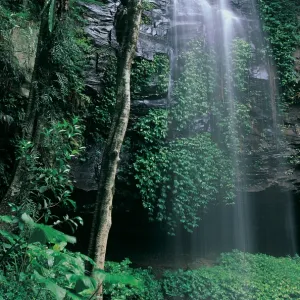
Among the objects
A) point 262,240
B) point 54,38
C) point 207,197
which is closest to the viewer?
point 54,38

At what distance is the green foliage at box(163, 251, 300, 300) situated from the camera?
6.58 m

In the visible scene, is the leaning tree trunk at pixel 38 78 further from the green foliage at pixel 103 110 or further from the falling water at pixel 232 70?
the falling water at pixel 232 70

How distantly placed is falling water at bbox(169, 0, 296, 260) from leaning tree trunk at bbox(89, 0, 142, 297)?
2.91m

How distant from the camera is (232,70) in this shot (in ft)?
29.5

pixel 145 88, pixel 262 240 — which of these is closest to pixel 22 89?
pixel 145 88

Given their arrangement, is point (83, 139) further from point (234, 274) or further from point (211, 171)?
point (234, 274)

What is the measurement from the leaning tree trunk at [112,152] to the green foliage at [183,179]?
2297mm

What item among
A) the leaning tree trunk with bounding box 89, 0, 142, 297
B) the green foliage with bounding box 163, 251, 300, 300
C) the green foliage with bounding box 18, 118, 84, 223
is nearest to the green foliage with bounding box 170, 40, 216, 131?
the leaning tree trunk with bounding box 89, 0, 142, 297

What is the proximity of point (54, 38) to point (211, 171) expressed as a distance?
14.1 ft

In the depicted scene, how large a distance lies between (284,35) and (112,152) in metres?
7.20

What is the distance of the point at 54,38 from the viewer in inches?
227

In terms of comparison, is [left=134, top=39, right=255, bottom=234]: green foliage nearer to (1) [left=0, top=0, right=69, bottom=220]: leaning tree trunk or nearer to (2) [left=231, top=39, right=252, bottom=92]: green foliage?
(2) [left=231, top=39, right=252, bottom=92]: green foliage

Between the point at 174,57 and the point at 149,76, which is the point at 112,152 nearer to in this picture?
the point at 149,76

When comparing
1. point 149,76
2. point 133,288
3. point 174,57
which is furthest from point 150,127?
point 133,288
